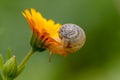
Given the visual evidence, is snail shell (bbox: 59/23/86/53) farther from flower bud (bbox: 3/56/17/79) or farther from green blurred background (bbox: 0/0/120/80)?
green blurred background (bbox: 0/0/120/80)

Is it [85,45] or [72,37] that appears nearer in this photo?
[72,37]

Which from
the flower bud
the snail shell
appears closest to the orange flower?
the snail shell

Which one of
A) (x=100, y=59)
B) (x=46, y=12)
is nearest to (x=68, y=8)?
(x=46, y=12)

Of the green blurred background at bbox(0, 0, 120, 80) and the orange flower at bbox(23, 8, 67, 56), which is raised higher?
the orange flower at bbox(23, 8, 67, 56)

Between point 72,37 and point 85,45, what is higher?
point 72,37

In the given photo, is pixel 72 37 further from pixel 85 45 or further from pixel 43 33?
pixel 85 45

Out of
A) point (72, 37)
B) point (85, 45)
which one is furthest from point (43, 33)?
point (85, 45)

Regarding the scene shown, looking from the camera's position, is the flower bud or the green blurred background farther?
the green blurred background
